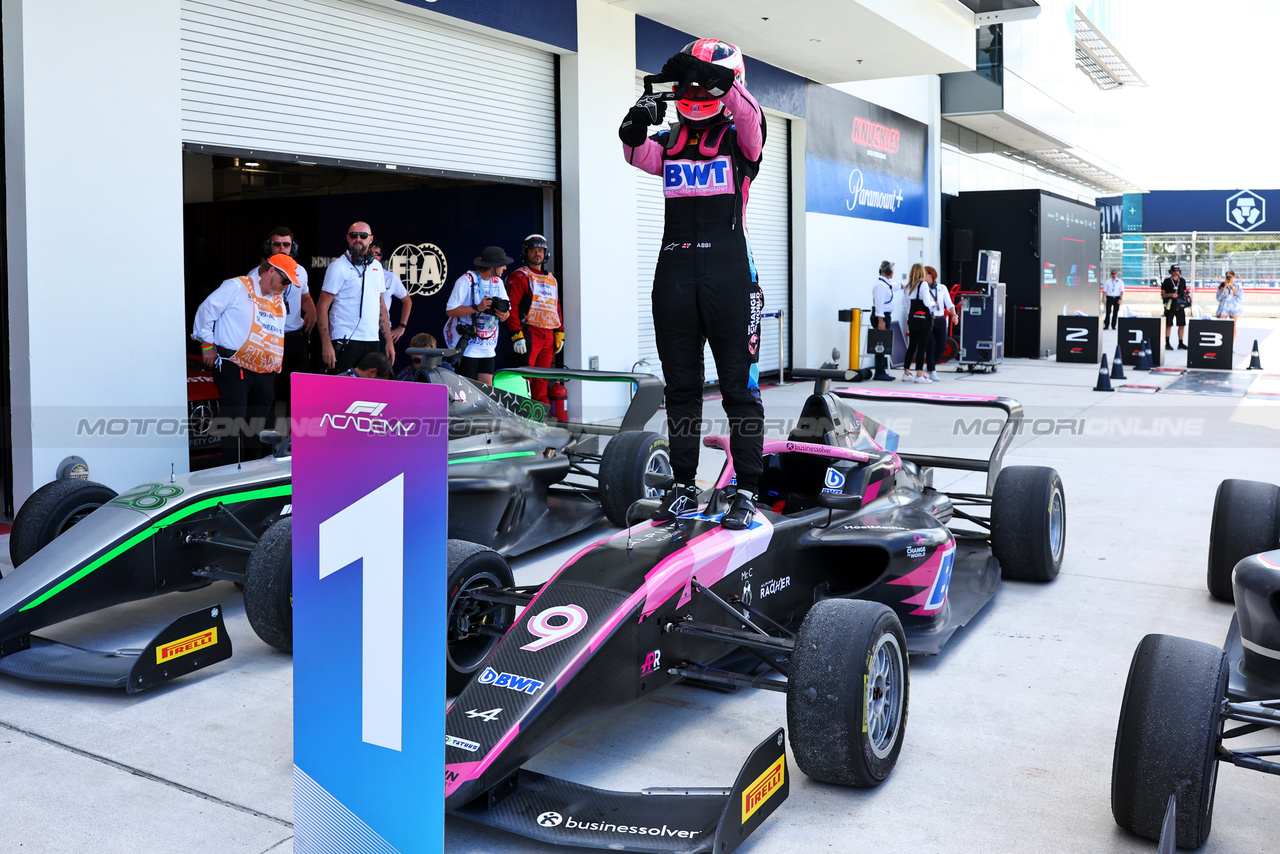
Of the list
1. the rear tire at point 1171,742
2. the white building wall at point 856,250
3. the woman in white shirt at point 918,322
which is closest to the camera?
the rear tire at point 1171,742

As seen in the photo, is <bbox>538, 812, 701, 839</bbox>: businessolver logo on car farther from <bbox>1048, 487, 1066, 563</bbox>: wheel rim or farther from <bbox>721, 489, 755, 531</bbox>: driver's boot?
<bbox>1048, 487, 1066, 563</bbox>: wheel rim

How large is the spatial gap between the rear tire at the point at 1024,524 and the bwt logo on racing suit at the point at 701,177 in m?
2.12

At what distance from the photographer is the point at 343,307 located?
7.46m

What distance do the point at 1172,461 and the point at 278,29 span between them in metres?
7.30

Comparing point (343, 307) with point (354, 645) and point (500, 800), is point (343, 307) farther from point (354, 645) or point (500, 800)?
point (354, 645)

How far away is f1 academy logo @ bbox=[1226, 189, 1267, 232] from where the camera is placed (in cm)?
3656

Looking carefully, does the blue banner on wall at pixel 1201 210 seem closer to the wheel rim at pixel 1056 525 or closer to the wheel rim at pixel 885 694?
the wheel rim at pixel 1056 525

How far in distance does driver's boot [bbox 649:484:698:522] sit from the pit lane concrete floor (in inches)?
23.6

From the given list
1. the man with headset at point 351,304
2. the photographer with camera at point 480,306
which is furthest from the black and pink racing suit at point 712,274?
the photographer with camera at point 480,306

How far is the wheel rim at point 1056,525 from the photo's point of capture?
5090mm

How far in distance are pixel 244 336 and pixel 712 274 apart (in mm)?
3481

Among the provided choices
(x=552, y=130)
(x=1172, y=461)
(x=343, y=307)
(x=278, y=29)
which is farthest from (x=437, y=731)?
(x=552, y=130)

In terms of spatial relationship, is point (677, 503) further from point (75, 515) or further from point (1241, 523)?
point (75, 515)

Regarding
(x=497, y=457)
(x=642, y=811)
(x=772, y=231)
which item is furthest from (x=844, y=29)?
(x=642, y=811)
